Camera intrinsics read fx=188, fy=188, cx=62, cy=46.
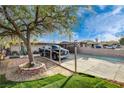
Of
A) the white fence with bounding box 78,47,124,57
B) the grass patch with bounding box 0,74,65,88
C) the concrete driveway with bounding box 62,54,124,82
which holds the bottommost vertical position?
the grass patch with bounding box 0,74,65,88

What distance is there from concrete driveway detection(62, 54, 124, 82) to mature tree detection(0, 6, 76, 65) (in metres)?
1.37

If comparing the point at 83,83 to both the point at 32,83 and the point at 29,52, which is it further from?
the point at 29,52

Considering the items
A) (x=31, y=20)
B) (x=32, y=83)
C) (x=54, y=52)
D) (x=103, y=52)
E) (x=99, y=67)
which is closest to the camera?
(x=32, y=83)

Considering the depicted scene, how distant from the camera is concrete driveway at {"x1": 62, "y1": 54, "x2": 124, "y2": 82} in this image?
5.28m

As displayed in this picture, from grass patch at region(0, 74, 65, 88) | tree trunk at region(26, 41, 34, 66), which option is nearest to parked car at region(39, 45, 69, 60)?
tree trunk at region(26, 41, 34, 66)

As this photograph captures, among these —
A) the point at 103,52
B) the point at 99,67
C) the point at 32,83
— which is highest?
the point at 103,52

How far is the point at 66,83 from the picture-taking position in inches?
188

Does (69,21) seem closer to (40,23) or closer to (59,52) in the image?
(40,23)

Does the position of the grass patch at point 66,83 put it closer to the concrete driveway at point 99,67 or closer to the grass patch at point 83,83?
the grass patch at point 83,83

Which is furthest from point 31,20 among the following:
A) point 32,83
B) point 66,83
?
point 66,83

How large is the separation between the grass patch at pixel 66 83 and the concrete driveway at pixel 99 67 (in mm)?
385

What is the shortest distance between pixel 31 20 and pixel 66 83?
2.24m

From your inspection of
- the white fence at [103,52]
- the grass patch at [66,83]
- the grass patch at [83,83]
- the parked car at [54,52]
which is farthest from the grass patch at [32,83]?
the white fence at [103,52]

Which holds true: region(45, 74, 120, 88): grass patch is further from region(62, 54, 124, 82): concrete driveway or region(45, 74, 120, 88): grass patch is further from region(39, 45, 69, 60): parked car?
region(39, 45, 69, 60): parked car
